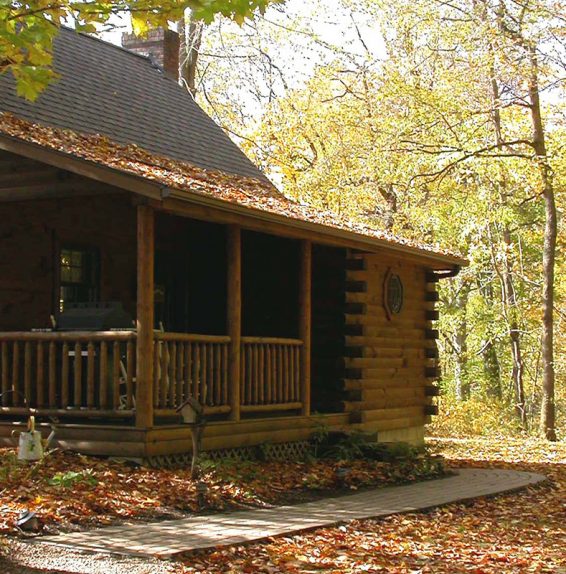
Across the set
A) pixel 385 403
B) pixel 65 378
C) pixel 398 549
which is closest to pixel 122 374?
pixel 65 378

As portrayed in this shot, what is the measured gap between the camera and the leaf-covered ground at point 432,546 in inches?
299

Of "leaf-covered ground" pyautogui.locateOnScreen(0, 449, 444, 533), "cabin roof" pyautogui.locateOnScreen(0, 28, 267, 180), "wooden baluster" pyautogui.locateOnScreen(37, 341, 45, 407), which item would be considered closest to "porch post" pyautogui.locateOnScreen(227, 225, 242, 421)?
"leaf-covered ground" pyautogui.locateOnScreen(0, 449, 444, 533)

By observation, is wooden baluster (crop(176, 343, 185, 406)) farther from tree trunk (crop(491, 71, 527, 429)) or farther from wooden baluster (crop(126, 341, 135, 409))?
tree trunk (crop(491, 71, 527, 429))

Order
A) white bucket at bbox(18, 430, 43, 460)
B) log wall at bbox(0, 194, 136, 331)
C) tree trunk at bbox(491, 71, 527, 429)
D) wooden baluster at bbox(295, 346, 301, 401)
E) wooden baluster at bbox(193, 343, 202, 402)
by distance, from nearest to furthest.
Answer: white bucket at bbox(18, 430, 43, 460)
wooden baluster at bbox(193, 343, 202, 402)
log wall at bbox(0, 194, 136, 331)
wooden baluster at bbox(295, 346, 301, 401)
tree trunk at bbox(491, 71, 527, 429)

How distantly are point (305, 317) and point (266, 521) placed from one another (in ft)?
18.5

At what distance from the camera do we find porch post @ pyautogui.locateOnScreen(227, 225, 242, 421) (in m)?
12.8

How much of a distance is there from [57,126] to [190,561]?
364 inches

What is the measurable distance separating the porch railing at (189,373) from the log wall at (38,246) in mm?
2495

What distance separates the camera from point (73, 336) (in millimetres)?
11891

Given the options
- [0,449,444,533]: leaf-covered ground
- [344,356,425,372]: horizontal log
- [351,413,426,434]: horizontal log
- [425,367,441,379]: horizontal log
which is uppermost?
[344,356,425,372]: horizontal log

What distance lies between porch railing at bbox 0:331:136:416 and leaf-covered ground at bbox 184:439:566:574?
359 centimetres

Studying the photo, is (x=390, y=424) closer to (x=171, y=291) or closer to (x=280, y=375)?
(x=280, y=375)

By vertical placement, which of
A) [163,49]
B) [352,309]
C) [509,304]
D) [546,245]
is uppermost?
[163,49]

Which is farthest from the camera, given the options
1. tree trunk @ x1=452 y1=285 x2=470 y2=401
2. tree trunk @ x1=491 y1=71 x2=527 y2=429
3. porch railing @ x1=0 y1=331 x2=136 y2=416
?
tree trunk @ x1=452 y1=285 x2=470 y2=401
